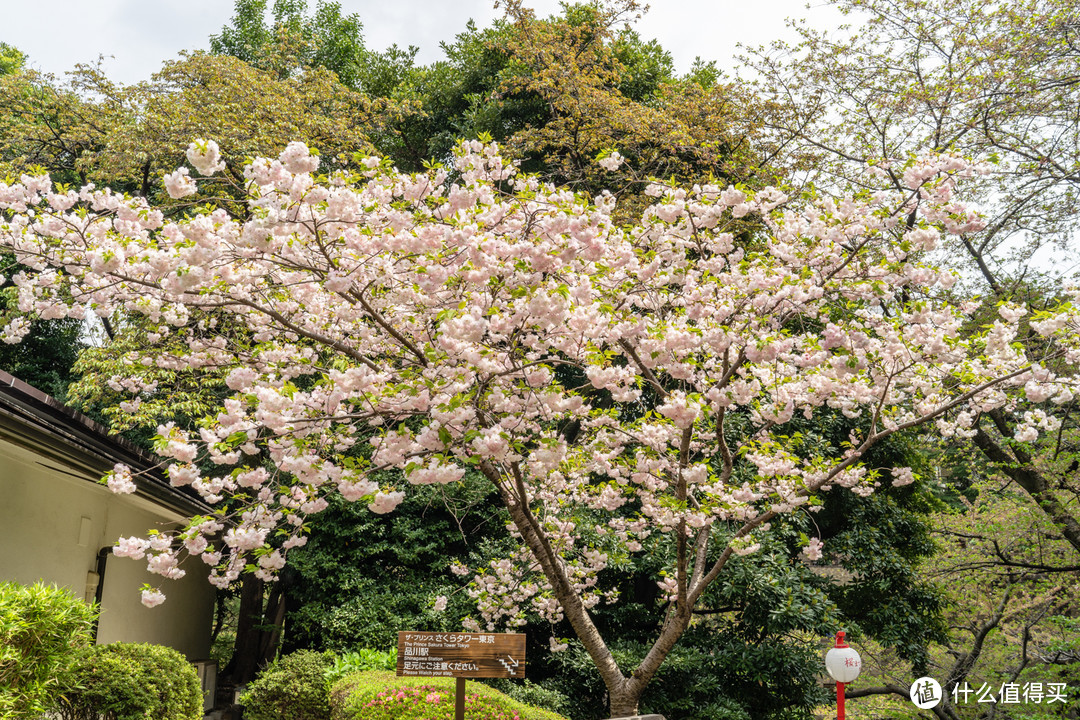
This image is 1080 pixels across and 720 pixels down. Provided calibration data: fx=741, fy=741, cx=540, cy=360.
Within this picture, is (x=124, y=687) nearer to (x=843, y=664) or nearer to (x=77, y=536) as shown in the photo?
(x=77, y=536)

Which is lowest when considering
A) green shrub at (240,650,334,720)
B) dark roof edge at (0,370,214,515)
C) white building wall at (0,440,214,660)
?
green shrub at (240,650,334,720)

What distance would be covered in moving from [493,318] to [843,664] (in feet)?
11.8

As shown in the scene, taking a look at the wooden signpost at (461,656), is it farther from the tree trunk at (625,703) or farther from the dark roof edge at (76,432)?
the dark roof edge at (76,432)

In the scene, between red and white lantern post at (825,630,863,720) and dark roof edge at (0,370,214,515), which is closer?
dark roof edge at (0,370,214,515)

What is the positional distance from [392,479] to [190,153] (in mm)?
6669

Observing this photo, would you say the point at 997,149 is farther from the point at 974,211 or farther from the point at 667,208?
the point at 667,208

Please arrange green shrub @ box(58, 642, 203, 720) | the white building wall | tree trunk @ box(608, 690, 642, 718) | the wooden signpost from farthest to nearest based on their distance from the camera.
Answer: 1. the white building wall
2. the wooden signpost
3. tree trunk @ box(608, 690, 642, 718)
4. green shrub @ box(58, 642, 203, 720)

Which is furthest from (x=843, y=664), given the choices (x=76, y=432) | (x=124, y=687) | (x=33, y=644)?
(x=76, y=432)

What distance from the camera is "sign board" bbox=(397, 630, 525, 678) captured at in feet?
16.9

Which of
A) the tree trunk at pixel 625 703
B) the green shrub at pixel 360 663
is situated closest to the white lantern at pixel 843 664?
the tree trunk at pixel 625 703

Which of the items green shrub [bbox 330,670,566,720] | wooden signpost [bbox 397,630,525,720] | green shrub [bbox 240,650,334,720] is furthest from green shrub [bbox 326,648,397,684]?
wooden signpost [bbox 397,630,525,720]

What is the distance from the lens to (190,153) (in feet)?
11.6

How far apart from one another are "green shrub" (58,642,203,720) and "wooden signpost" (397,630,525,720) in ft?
5.37

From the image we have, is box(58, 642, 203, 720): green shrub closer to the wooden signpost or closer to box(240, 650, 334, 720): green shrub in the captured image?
the wooden signpost
